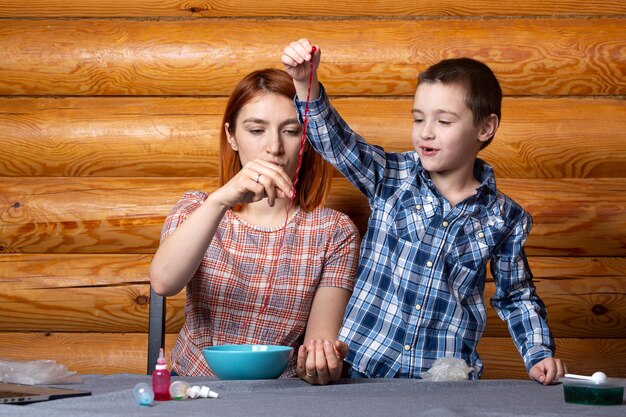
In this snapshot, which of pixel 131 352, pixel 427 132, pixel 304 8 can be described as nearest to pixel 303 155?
pixel 427 132

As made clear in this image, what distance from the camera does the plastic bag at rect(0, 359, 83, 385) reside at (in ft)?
7.68

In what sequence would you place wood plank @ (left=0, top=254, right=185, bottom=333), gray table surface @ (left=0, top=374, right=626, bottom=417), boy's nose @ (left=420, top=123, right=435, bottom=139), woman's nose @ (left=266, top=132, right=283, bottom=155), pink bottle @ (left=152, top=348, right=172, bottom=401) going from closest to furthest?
gray table surface @ (left=0, top=374, right=626, bottom=417) → pink bottle @ (left=152, top=348, right=172, bottom=401) → boy's nose @ (left=420, top=123, right=435, bottom=139) → woman's nose @ (left=266, top=132, right=283, bottom=155) → wood plank @ (left=0, top=254, right=185, bottom=333)

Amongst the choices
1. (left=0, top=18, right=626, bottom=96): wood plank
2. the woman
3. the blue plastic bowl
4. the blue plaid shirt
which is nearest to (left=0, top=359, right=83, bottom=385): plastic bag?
the blue plastic bowl

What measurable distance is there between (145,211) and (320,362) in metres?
1.85

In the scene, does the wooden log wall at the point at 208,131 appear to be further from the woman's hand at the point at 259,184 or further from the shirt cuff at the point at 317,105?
the woman's hand at the point at 259,184

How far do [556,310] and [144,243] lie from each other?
1842mm

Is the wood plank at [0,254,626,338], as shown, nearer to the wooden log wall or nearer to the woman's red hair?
the wooden log wall

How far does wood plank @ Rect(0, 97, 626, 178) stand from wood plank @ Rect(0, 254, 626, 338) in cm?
40

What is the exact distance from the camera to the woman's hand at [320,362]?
231cm

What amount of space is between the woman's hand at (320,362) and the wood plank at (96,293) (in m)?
1.68

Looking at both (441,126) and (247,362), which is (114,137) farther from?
(247,362)

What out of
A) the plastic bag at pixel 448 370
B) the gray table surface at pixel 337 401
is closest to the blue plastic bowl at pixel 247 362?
the gray table surface at pixel 337 401

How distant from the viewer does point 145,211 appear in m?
3.95

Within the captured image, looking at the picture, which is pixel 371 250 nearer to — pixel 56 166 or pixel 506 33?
pixel 506 33
